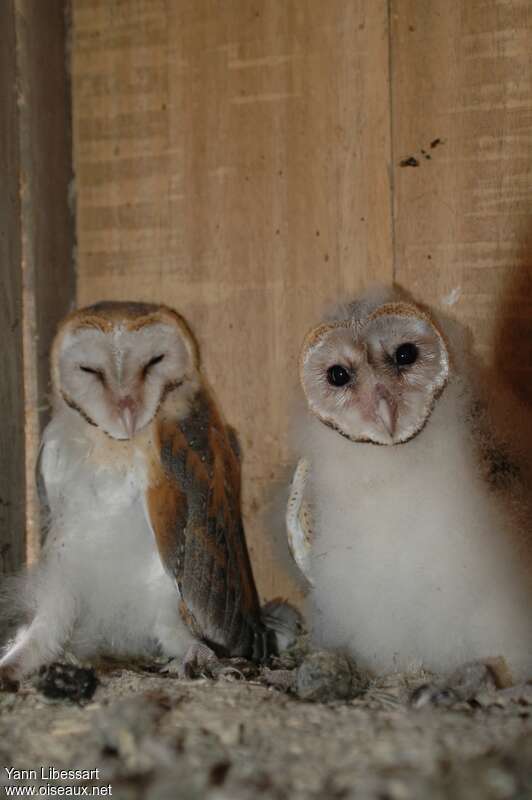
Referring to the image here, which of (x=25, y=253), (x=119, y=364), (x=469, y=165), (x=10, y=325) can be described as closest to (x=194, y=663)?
(x=119, y=364)

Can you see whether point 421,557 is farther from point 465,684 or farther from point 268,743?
point 268,743

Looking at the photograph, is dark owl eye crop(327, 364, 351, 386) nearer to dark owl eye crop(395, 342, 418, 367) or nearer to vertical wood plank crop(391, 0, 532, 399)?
dark owl eye crop(395, 342, 418, 367)

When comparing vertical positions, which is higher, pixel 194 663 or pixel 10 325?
pixel 10 325

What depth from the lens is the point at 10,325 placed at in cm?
181

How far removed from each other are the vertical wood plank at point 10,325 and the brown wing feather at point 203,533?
0.34m

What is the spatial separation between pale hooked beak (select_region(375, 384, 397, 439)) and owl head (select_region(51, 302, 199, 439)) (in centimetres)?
44

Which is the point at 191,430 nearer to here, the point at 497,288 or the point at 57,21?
the point at 497,288

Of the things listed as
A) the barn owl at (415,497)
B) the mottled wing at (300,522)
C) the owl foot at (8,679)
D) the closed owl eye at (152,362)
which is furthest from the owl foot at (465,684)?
A: the closed owl eye at (152,362)

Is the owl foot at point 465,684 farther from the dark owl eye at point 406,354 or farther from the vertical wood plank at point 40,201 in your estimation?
the vertical wood plank at point 40,201

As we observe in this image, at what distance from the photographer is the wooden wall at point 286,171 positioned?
1799 millimetres

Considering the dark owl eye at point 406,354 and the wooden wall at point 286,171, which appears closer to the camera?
the dark owl eye at point 406,354

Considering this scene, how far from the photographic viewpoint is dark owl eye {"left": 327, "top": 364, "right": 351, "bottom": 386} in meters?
1.56

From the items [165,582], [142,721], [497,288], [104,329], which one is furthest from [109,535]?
[497,288]

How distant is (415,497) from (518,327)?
19.1 inches
